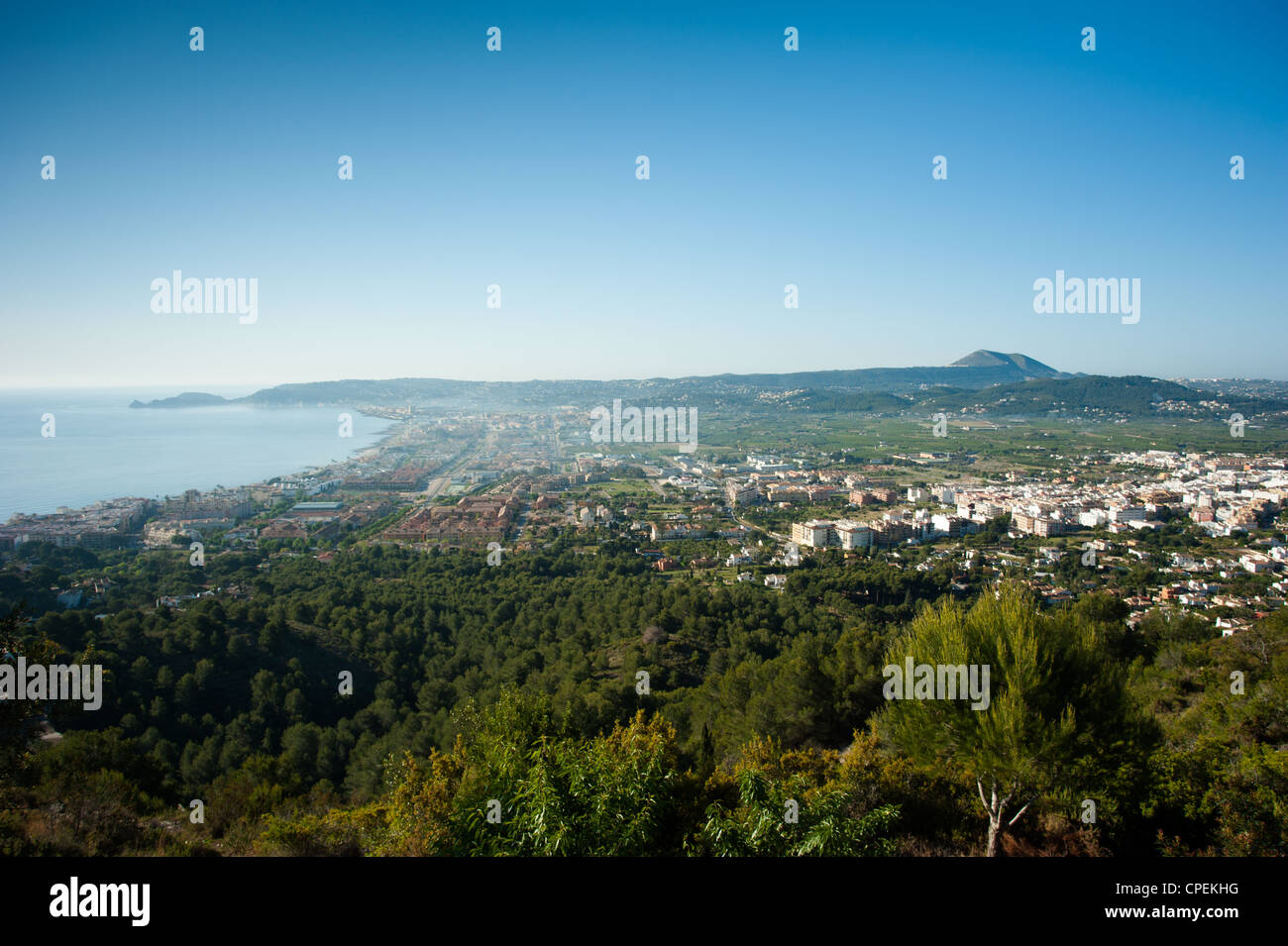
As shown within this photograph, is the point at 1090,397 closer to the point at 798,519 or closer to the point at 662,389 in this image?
the point at 662,389

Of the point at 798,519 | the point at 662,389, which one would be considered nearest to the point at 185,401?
the point at 662,389

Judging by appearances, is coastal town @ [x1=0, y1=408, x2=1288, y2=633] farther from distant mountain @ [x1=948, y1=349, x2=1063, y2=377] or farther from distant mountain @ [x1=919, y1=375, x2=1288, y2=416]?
distant mountain @ [x1=948, y1=349, x2=1063, y2=377]

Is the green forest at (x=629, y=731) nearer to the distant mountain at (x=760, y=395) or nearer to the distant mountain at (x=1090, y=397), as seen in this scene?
the distant mountain at (x=760, y=395)

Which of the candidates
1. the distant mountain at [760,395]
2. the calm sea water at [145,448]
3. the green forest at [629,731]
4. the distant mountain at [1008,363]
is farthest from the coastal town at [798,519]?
the distant mountain at [1008,363]

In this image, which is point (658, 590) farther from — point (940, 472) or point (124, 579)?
point (940, 472)
